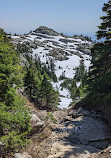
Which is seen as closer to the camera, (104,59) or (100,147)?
(100,147)

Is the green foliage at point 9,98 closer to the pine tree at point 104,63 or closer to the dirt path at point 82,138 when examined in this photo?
the dirt path at point 82,138

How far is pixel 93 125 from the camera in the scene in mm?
10633

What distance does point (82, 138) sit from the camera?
30.4ft

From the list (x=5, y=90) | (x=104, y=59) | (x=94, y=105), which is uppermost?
(x=104, y=59)

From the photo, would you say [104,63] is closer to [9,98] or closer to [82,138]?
[82,138]

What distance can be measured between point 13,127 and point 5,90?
2.48 m

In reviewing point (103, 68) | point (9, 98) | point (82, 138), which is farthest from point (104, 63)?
point (9, 98)

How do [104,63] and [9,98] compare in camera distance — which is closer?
[9,98]

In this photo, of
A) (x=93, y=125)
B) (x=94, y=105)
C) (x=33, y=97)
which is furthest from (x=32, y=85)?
(x=93, y=125)

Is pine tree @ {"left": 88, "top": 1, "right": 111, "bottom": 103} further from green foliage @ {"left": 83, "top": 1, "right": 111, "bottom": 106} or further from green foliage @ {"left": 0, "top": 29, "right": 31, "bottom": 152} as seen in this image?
green foliage @ {"left": 0, "top": 29, "right": 31, "bottom": 152}

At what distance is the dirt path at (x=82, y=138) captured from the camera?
24.2 feet

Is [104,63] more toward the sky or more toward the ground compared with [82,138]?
more toward the sky

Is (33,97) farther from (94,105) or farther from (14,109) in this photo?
(14,109)

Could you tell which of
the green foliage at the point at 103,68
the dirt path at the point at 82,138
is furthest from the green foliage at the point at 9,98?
the green foliage at the point at 103,68
